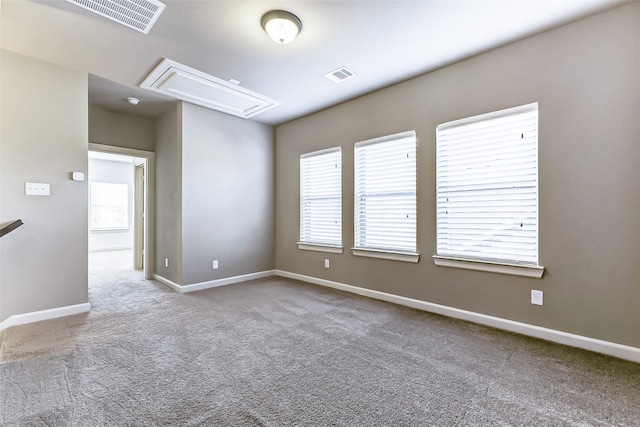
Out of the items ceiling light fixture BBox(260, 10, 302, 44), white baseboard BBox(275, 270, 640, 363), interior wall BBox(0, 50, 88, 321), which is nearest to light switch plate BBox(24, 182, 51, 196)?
interior wall BBox(0, 50, 88, 321)

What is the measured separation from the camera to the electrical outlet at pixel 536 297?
264 centimetres

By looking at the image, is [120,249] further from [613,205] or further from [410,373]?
[613,205]

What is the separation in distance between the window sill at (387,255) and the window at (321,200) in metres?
0.38

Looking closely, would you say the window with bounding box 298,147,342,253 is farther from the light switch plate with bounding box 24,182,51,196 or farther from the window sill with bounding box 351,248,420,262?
the light switch plate with bounding box 24,182,51,196

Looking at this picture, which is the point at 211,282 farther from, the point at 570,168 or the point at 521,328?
the point at 570,168

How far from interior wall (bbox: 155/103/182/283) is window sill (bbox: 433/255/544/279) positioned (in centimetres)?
354

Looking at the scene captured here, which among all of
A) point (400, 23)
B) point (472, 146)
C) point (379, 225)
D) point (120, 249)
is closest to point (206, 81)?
point (400, 23)

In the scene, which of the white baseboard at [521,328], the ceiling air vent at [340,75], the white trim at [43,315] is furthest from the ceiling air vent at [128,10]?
the white baseboard at [521,328]

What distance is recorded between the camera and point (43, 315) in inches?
123

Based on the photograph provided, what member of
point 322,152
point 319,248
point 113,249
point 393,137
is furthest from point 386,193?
point 113,249

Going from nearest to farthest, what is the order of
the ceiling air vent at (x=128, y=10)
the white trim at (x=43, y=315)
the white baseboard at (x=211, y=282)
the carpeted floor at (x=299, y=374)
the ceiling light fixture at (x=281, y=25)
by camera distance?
the carpeted floor at (x=299, y=374)
the ceiling air vent at (x=128, y=10)
the ceiling light fixture at (x=281, y=25)
the white trim at (x=43, y=315)
the white baseboard at (x=211, y=282)

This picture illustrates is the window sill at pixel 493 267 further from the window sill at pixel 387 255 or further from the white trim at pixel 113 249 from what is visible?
the white trim at pixel 113 249

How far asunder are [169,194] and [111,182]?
18.6ft

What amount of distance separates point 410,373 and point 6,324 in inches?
151
